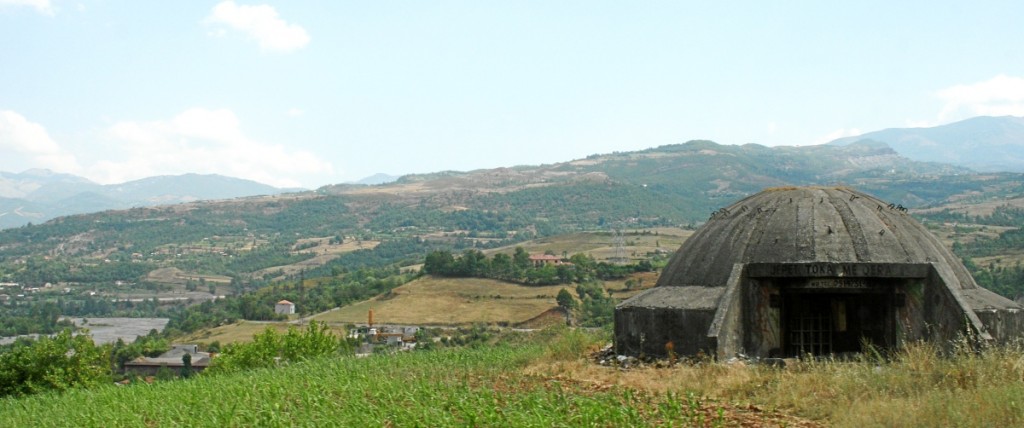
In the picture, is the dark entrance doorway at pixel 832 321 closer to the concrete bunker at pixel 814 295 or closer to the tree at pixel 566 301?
the concrete bunker at pixel 814 295

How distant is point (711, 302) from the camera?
17.4 m

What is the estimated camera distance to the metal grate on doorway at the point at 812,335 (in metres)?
17.9

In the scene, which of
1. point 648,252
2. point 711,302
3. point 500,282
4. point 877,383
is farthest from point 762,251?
point 648,252

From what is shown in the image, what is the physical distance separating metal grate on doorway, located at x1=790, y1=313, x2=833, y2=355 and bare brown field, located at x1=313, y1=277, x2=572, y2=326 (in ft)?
194

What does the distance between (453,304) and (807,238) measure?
75.8 meters

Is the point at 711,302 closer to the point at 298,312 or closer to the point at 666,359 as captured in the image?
the point at 666,359

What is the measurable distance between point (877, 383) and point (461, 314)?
75.0m

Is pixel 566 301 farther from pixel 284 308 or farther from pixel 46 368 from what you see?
pixel 284 308

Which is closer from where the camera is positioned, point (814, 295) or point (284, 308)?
point (814, 295)

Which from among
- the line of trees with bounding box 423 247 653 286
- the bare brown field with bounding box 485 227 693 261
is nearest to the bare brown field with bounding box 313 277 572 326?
the line of trees with bounding box 423 247 653 286

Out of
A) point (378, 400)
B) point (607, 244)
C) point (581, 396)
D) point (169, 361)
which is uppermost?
point (581, 396)

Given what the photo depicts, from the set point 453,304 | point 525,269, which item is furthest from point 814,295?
point 525,269

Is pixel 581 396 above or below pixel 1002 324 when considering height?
below

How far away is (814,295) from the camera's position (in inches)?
714
